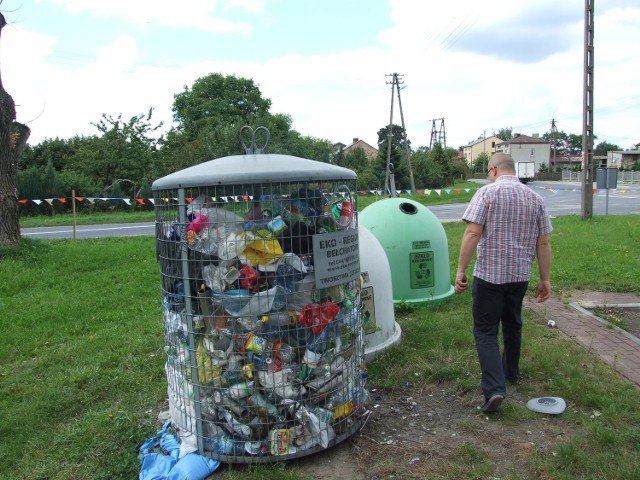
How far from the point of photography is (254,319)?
2695 millimetres

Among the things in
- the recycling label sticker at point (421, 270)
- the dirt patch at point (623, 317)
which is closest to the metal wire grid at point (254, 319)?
the recycling label sticker at point (421, 270)

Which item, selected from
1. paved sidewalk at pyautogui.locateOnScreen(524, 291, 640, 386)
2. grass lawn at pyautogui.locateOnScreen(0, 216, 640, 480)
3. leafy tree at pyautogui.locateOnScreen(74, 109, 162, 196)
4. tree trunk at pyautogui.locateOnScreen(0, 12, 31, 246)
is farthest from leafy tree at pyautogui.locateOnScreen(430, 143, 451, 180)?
paved sidewalk at pyautogui.locateOnScreen(524, 291, 640, 386)

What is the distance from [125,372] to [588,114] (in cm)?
1332

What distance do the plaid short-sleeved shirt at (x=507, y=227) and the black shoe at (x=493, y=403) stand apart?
2.33 feet

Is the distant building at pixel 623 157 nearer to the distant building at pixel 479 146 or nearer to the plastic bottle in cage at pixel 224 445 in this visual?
the distant building at pixel 479 146

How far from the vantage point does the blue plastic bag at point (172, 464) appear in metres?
2.70

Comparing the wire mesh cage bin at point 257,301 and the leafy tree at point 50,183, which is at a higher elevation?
the leafy tree at point 50,183

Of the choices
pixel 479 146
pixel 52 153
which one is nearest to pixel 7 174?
pixel 52 153

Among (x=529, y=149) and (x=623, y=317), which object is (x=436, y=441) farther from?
(x=529, y=149)

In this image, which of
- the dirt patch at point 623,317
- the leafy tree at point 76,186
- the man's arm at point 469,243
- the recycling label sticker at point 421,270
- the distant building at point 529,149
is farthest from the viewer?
the distant building at point 529,149

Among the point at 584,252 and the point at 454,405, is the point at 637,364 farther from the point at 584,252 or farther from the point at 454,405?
the point at 584,252

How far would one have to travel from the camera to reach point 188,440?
2912 millimetres

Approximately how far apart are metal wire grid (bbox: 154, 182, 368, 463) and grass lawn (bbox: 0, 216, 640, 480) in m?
0.25

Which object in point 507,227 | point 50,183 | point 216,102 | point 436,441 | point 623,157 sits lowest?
point 436,441
